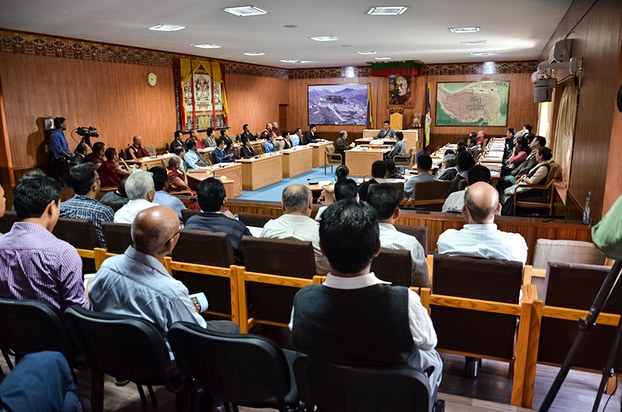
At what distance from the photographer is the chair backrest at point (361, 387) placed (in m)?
1.43

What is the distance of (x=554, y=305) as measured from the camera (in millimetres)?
2270

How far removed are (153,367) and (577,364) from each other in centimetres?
198

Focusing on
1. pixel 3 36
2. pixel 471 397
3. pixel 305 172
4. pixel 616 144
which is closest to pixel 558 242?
pixel 616 144

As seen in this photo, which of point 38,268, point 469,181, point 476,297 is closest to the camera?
point 38,268

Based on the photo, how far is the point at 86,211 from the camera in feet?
11.8

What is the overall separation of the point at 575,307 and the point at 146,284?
1.95 m

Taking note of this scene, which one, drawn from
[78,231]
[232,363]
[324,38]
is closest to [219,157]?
[324,38]

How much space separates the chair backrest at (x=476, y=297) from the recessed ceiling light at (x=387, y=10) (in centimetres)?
445

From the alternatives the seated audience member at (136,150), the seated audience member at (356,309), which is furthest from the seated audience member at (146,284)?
the seated audience member at (136,150)

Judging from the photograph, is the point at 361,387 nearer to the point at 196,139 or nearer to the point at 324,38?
the point at 324,38

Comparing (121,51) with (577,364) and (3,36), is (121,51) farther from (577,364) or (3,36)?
(577,364)

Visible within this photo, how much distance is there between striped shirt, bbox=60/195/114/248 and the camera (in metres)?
3.57

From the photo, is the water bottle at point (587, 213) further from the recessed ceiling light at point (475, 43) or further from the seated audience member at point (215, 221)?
the recessed ceiling light at point (475, 43)

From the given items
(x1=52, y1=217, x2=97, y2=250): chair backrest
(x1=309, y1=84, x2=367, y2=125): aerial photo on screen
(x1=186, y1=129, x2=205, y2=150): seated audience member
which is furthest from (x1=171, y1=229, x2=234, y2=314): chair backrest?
(x1=309, y1=84, x2=367, y2=125): aerial photo on screen
